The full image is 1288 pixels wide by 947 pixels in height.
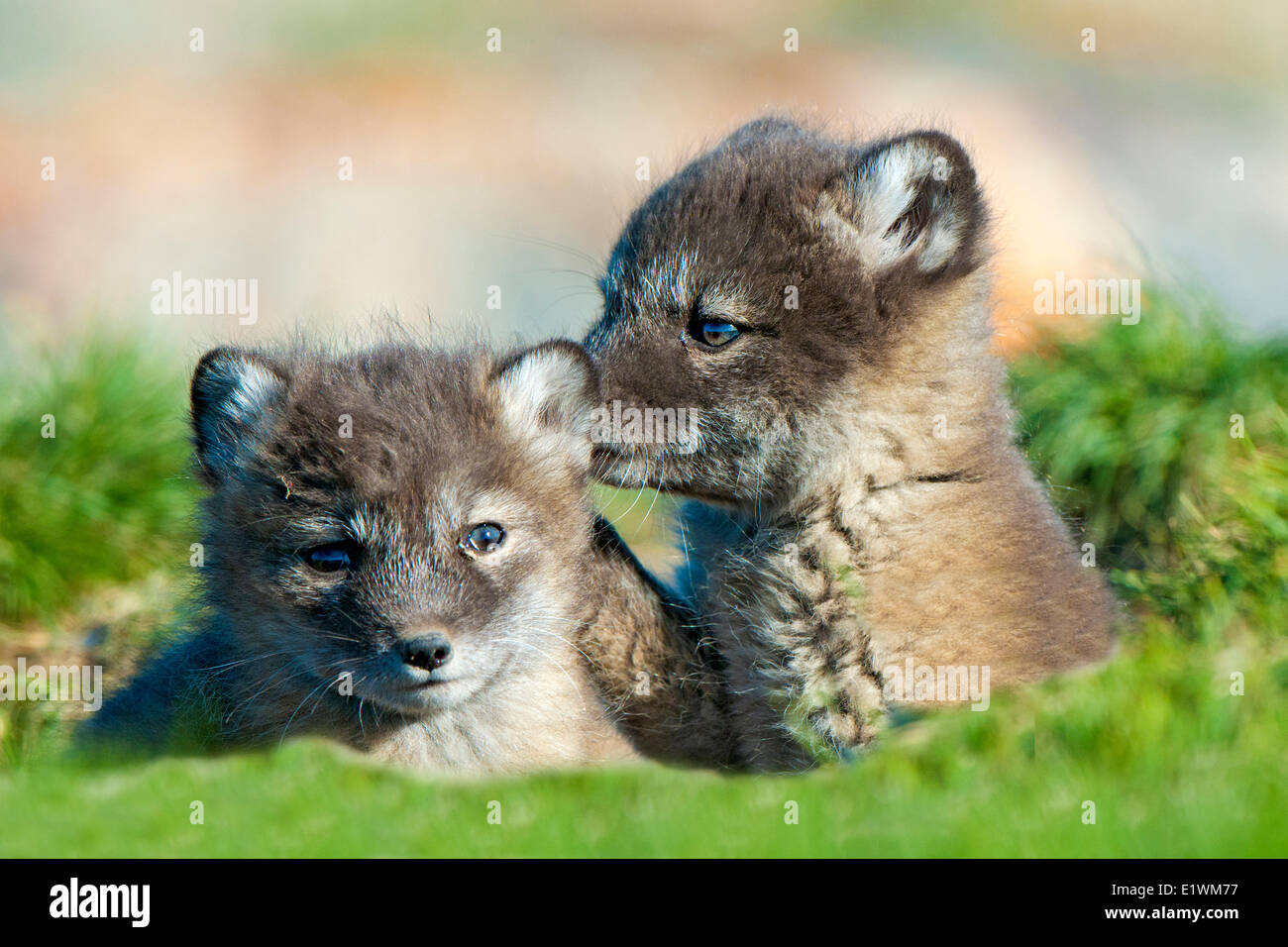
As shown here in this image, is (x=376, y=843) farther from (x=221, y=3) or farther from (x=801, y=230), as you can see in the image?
(x=221, y=3)

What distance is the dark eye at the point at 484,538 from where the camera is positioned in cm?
412

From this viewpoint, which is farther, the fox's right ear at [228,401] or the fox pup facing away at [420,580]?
the fox's right ear at [228,401]

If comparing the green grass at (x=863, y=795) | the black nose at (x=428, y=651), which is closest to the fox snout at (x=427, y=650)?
the black nose at (x=428, y=651)

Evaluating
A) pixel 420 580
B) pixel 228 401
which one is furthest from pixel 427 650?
pixel 228 401

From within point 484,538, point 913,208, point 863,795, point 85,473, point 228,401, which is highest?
point 913,208

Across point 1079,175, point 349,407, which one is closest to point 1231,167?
point 1079,175

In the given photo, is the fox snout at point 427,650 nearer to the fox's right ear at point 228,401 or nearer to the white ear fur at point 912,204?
the fox's right ear at point 228,401

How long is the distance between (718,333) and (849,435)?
574mm

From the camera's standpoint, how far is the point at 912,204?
4562 millimetres

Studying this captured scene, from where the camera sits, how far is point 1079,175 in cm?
1263

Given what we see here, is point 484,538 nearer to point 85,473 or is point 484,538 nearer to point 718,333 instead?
point 718,333

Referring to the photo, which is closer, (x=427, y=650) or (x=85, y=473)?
(x=427, y=650)

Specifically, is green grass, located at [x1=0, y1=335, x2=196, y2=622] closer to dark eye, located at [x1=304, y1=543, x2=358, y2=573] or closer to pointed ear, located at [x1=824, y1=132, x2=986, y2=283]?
dark eye, located at [x1=304, y1=543, x2=358, y2=573]

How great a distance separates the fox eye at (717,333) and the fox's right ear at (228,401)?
144 centimetres
